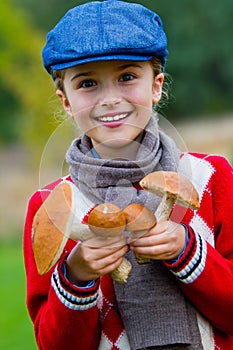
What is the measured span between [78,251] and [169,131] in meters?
0.42

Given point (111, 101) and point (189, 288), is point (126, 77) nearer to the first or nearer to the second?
point (111, 101)

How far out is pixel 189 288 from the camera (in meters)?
1.96

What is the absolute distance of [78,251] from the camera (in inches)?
72.6

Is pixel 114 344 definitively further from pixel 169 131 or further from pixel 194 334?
pixel 169 131

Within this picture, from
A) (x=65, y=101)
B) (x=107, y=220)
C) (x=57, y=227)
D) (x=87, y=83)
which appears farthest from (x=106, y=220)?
(x=65, y=101)

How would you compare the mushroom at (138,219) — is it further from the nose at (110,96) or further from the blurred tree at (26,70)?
the blurred tree at (26,70)

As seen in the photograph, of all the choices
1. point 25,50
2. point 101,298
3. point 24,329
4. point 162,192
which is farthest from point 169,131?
point 25,50

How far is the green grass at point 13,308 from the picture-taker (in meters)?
7.11

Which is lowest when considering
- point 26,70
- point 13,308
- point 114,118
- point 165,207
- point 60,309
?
point 26,70

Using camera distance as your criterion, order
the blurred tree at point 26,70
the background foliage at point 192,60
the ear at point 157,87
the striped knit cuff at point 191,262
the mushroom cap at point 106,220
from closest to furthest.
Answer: the mushroom cap at point 106,220
the striped knit cuff at point 191,262
the ear at point 157,87
the blurred tree at point 26,70
the background foliage at point 192,60

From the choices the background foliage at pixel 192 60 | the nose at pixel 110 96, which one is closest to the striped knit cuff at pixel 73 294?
the nose at pixel 110 96

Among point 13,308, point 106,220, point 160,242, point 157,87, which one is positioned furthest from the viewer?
point 13,308

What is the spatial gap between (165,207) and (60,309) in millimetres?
454

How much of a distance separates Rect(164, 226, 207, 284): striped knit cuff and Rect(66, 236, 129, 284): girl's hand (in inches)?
7.6
